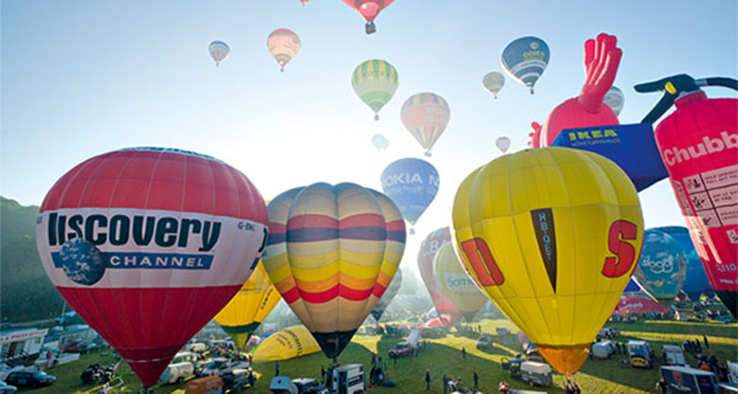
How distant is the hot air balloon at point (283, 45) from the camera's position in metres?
24.9

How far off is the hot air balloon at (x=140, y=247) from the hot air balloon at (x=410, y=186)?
19325 mm

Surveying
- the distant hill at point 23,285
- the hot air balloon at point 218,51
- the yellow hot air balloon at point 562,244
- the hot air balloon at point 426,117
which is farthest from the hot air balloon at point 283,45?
the distant hill at point 23,285

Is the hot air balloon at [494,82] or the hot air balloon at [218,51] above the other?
the hot air balloon at [218,51]

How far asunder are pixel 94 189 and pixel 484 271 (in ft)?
32.4

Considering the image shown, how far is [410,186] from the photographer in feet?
88.9

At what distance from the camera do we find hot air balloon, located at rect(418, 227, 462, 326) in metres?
26.4

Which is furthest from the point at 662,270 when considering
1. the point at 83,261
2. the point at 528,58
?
the point at 83,261

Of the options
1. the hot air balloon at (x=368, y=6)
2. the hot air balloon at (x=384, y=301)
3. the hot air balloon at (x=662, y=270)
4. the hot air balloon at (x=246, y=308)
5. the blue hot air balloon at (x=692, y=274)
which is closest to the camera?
the hot air balloon at (x=246, y=308)

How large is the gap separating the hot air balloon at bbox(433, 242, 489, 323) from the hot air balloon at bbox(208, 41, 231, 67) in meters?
23.6

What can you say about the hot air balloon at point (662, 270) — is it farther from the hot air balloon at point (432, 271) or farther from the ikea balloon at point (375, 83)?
the ikea balloon at point (375, 83)

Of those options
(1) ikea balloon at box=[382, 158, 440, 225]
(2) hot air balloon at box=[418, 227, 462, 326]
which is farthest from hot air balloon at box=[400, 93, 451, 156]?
(2) hot air balloon at box=[418, 227, 462, 326]

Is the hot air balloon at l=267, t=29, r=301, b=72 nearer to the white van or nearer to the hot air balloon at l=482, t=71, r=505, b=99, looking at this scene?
the hot air balloon at l=482, t=71, r=505, b=99

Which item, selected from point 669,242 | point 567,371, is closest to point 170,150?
point 567,371

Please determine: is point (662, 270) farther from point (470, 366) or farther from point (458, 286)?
point (470, 366)
